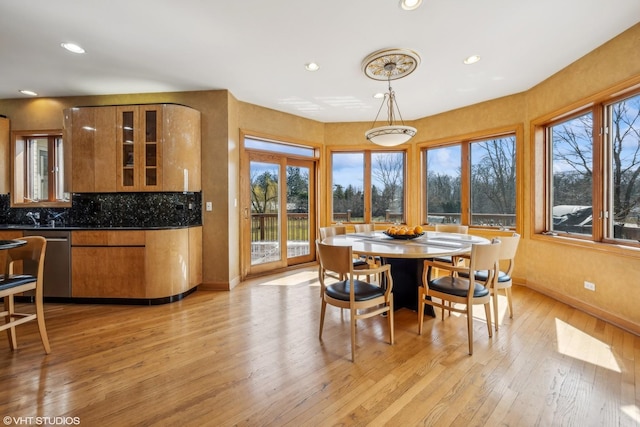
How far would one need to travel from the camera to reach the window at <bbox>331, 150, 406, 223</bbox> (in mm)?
5215

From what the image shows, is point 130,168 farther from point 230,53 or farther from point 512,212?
point 512,212

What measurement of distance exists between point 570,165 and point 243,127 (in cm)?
443

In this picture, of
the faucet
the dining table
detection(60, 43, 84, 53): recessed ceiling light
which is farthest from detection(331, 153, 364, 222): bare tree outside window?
the faucet

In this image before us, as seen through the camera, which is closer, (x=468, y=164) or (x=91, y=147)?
(x=91, y=147)

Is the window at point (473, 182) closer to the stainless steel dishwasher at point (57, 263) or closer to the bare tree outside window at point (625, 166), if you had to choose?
the bare tree outside window at point (625, 166)

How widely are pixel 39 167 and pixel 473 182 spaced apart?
268 inches

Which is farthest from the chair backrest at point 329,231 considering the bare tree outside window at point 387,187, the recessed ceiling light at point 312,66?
the recessed ceiling light at point 312,66

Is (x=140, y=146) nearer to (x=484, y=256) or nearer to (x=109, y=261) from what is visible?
(x=109, y=261)

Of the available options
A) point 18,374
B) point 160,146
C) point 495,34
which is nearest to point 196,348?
point 18,374

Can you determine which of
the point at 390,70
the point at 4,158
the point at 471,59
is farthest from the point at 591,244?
the point at 4,158

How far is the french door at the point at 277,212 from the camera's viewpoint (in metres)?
4.44

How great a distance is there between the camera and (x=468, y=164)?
4.51 meters

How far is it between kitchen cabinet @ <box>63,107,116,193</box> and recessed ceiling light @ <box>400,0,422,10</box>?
11.8 feet

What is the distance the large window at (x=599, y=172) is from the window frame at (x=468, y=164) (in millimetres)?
373
